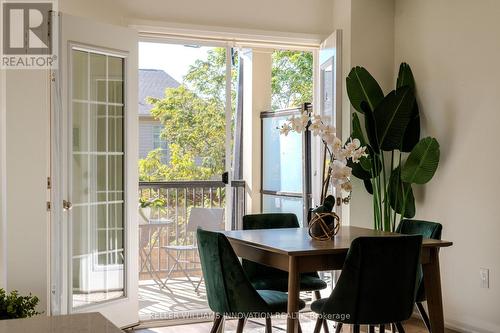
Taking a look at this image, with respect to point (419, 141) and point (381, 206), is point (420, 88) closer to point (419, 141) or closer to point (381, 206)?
point (419, 141)

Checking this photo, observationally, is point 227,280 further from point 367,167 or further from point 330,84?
point 330,84

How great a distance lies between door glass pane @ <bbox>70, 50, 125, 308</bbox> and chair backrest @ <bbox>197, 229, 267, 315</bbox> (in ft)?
4.84

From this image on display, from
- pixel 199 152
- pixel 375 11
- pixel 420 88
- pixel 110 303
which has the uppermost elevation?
pixel 375 11

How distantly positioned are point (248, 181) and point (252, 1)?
2.55m

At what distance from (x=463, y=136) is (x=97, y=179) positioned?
8.92ft

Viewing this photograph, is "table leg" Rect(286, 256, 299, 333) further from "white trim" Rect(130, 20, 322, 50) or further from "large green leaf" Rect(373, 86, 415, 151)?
"white trim" Rect(130, 20, 322, 50)

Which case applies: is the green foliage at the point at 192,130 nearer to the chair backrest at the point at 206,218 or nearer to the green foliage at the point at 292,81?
the chair backrest at the point at 206,218

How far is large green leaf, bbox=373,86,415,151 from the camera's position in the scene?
186 inches

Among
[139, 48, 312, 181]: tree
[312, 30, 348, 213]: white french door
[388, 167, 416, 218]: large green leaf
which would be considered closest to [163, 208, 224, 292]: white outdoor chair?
[139, 48, 312, 181]: tree

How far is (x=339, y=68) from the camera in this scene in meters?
5.23

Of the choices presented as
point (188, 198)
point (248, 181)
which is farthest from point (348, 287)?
point (248, 181)

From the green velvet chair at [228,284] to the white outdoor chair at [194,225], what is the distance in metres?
2.78

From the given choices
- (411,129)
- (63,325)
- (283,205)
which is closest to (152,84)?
(283,205)

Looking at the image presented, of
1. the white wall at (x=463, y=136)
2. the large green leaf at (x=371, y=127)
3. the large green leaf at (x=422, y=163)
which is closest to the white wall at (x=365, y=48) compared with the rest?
the white wall at (x=463, y=136)
